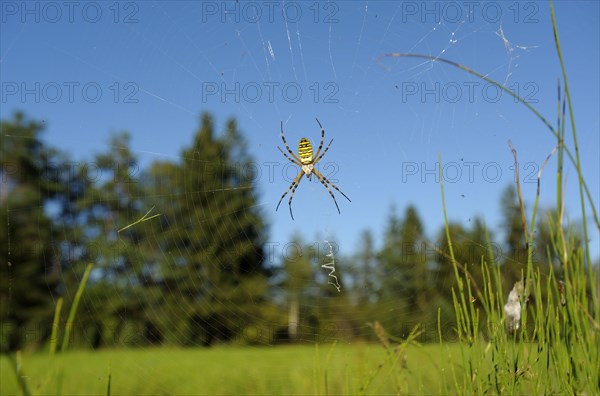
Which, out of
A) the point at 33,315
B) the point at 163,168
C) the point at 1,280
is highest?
the point at 163,168

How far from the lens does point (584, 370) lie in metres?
1.16

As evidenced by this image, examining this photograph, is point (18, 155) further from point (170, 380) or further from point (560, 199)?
point (560, 199)

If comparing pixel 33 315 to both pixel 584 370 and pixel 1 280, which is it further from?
pixel 584 370

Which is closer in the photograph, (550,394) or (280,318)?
(550,394)

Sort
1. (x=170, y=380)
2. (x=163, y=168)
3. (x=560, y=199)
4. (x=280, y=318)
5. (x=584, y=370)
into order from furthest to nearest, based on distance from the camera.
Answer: (x=163, y=168) < (x=280, y=318) < (x=170, y=380) < (x=584, y=370) < (x=560, y=199)

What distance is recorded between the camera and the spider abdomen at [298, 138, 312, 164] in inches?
194

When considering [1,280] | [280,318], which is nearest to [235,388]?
[280,318]

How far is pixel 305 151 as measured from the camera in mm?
5004

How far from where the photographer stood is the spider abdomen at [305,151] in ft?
16.1

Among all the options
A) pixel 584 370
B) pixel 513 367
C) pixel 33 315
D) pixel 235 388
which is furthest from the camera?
pixel 33 315

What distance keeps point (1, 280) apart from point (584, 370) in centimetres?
3019

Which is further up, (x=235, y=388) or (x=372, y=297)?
(x=372, y=297)

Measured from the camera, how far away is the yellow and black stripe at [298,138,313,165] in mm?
4919

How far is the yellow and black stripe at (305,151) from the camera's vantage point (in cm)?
492
